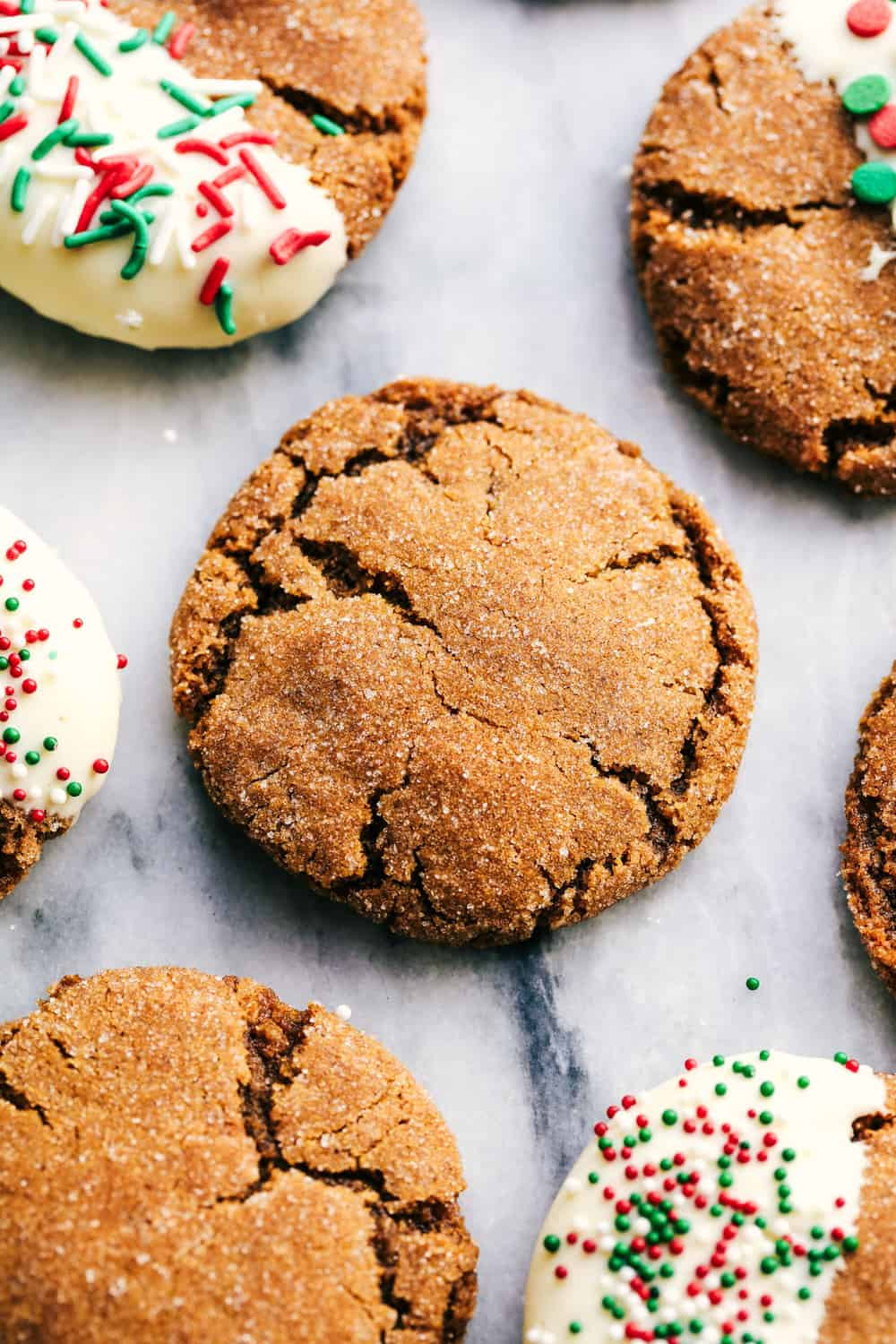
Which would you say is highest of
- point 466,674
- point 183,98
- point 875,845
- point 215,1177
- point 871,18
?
point 871,18

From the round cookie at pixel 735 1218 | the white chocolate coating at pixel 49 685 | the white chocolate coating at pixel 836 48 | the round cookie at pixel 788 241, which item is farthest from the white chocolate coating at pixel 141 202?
the round cookie at pixel 735 1218

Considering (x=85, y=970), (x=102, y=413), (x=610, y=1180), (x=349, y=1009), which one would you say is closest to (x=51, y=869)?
(x=85, y=970)

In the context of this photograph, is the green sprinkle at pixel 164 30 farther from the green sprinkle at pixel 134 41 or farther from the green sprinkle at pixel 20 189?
the green sprinkle at pixel 20 189

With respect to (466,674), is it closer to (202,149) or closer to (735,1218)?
(735,1218)

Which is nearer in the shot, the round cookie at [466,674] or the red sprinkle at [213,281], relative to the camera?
the round cookie at [466,674]

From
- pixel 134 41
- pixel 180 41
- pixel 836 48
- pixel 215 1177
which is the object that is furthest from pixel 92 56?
pixel 215 1177

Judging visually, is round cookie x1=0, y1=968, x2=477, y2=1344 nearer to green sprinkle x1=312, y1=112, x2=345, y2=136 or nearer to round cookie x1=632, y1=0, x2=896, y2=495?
round cookie x1=632, y1=0, x2=896, y2=495
